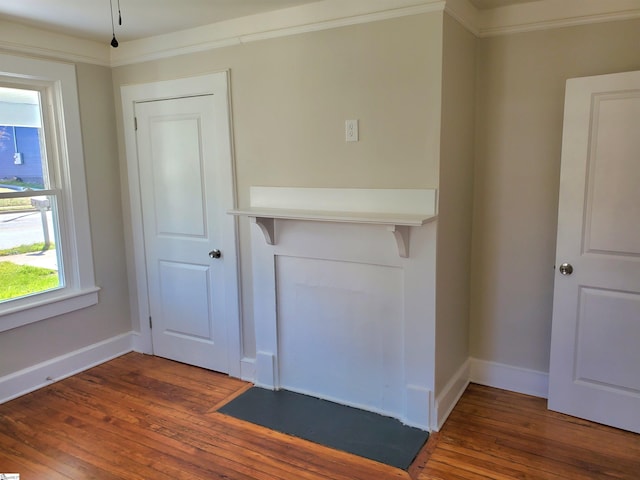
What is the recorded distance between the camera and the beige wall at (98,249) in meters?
3.16

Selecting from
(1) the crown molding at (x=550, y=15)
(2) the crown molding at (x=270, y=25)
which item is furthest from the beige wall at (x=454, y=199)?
(2) the crown molding at (x=270, y=25)

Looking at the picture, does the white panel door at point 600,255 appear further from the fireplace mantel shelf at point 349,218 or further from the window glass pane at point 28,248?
the window glass pane at point 28,248

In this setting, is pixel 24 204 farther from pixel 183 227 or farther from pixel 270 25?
pixel 270 25

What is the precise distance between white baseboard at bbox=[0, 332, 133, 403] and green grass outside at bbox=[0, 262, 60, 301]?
49cm

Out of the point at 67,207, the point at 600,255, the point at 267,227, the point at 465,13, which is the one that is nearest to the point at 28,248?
the point at 67,207

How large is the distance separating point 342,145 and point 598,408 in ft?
6.46

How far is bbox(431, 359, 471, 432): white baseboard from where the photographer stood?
8.34ft

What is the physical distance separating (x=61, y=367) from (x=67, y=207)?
108 centimetres

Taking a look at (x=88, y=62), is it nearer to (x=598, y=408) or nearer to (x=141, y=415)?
(x=141, y=415)

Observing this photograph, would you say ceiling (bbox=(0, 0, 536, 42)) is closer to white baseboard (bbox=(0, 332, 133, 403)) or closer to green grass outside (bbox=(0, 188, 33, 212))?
green grass outside (bbox=(0, 188, 33, 212))

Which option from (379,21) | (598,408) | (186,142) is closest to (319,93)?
(379,21)

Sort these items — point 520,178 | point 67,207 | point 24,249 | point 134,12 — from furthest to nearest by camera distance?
point 67,207 < point 24,249 < point 520,178 < point 134,12

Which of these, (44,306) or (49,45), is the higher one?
(49,45)

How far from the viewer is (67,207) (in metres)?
3.23
